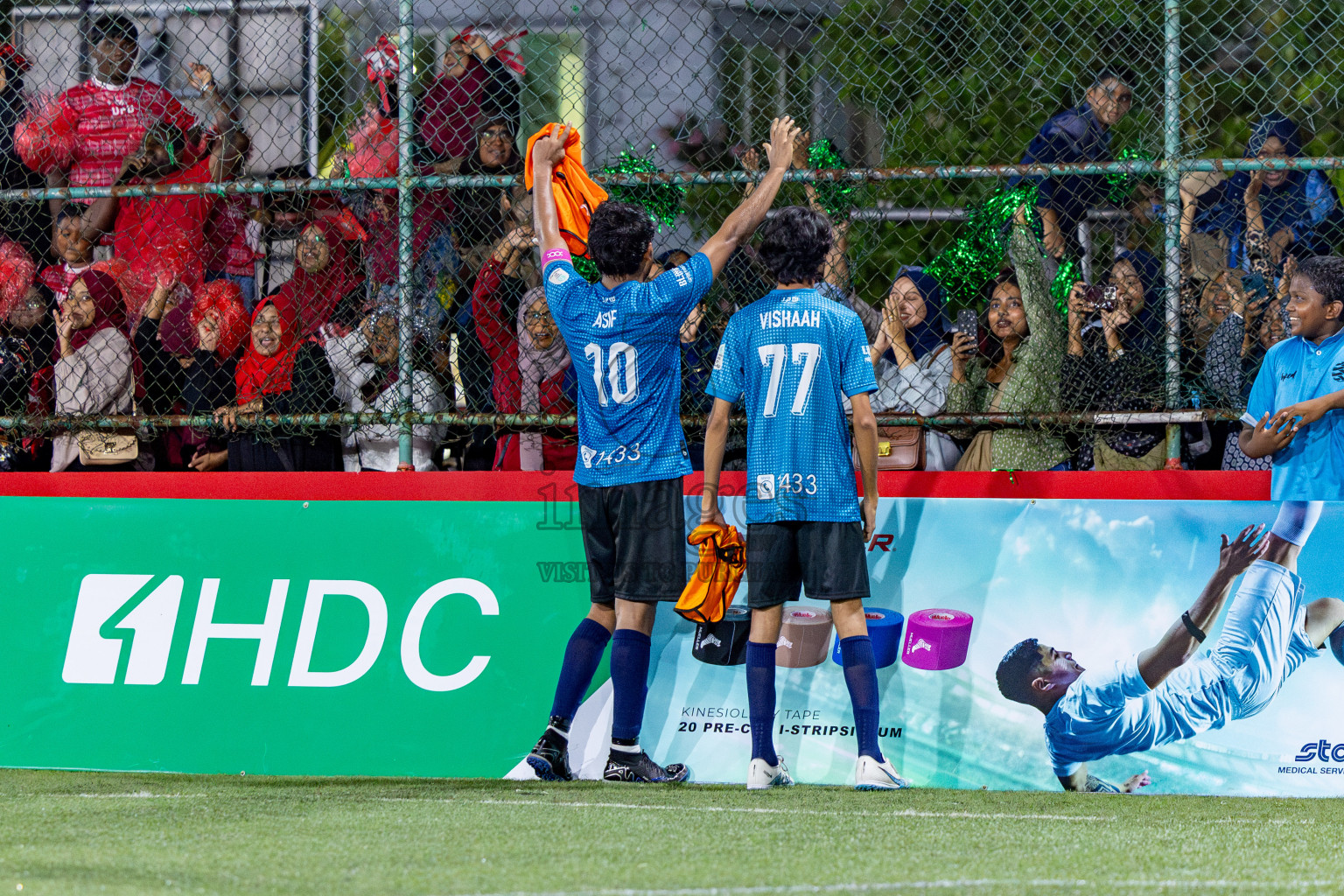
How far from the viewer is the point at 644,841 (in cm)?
340

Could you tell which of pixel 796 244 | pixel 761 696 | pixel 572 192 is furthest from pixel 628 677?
pixel 572 192

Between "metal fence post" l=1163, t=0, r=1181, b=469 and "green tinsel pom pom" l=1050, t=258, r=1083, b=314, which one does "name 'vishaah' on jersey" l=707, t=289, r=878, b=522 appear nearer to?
"green tinsel pom pom" l=1050, t=258, r=1083, b=314

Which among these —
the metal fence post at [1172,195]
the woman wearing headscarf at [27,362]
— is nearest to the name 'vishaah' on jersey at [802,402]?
the metal fence post at [1172,195]

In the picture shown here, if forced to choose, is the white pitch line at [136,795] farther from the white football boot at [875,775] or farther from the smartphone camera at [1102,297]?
the smartphone camera at [1102,297]

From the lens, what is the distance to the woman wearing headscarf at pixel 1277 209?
206 inches

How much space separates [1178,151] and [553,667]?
10.5ft

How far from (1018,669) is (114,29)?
550 cm

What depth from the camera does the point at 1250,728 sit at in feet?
15.5

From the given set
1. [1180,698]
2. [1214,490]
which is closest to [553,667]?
[1180,698]

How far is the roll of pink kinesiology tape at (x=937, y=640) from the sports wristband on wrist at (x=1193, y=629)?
78 cm

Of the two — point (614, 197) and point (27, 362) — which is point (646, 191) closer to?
point (614, 197)

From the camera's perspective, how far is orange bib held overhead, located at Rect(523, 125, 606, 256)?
201 inches

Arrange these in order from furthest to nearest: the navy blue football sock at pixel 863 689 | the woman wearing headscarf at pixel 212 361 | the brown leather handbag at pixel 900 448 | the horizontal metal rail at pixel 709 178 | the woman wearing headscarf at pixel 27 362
A: the woman wearing headscarf at pixel 27 362 → the woman wearing headscarf at pixel 212 361 → the brown leather handbag at pixel 900 448 → the horizontal metal rail at pixel 709 178 → the navy blue football sock at pixel 863 689

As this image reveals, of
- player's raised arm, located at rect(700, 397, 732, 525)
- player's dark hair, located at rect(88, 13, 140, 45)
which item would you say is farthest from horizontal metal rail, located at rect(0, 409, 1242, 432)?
player's dark hair, located at rect(88, 13, 140, 45)
